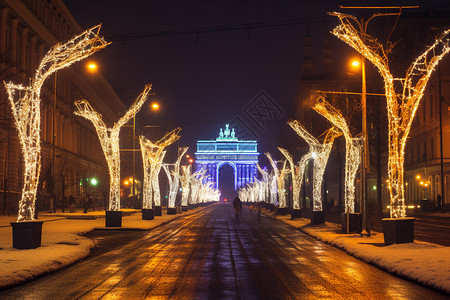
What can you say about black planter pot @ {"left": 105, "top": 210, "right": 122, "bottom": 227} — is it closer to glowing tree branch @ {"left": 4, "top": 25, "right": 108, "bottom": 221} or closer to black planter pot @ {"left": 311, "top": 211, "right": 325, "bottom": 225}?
black planter pot @ {"left": 311, "top": 211, "right": 325, "bottom": 225}

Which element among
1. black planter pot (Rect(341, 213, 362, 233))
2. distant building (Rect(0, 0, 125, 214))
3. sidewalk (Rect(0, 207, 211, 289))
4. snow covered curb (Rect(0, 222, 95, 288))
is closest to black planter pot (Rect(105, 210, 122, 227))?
sidewalk (Rect(0, 207, 211, 289))

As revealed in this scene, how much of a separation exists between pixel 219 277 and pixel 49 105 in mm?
54506

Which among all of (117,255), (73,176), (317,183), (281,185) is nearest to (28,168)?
(117,255)

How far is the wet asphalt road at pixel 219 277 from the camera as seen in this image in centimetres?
1113

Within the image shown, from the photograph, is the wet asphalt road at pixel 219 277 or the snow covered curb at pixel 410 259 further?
the snow covered curb at pixel 410 259

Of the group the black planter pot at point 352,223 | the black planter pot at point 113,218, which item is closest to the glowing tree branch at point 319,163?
the black planter pot at point 352,223

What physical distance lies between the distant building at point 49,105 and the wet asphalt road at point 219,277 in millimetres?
23147

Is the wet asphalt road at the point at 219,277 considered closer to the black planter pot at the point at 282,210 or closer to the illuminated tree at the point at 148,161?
the illuminated tree at the point at 148,161

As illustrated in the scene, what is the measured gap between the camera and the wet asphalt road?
36.5ft

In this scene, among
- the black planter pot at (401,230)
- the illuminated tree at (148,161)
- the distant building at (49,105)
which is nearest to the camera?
the black planter pot at (401,230)

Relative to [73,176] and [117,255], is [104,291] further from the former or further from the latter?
[73,176]

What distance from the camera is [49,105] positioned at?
2532 inches

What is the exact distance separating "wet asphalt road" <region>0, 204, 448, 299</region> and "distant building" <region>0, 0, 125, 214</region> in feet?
75.9

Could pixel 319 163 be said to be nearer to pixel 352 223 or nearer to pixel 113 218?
pixel 352 223
